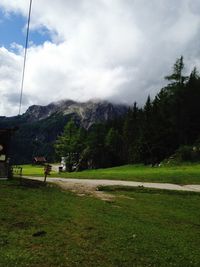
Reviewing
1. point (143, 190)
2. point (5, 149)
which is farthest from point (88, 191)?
point (5, 149)

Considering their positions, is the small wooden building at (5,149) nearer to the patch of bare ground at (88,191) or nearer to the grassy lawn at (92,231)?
the patch of bare ground at (88,191)

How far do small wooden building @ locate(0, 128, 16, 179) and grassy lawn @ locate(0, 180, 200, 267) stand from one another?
5.33 meters

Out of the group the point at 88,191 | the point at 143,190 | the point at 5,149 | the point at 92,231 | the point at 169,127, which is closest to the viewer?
the point at 92,231

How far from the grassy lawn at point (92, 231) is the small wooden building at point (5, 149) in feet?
17.5

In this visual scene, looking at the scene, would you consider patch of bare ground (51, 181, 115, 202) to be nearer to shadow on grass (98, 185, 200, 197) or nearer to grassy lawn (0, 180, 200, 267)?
shadow on grass (98, 185, 200, 197)

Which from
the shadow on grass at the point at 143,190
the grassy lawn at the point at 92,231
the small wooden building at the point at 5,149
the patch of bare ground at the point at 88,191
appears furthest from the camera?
the shadow on grass at the point at 143,190

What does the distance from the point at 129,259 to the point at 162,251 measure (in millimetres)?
1891

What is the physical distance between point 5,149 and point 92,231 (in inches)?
723

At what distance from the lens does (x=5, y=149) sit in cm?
3469

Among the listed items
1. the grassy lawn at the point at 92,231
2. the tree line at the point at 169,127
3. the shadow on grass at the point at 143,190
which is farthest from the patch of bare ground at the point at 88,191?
the tree line at the point at 169,127

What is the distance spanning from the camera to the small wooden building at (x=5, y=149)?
113ft

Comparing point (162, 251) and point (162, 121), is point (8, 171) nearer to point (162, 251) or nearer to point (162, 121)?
point (162, 251)

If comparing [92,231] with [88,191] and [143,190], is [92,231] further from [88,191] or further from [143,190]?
[143,190]

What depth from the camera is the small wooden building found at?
3447 centimetres
